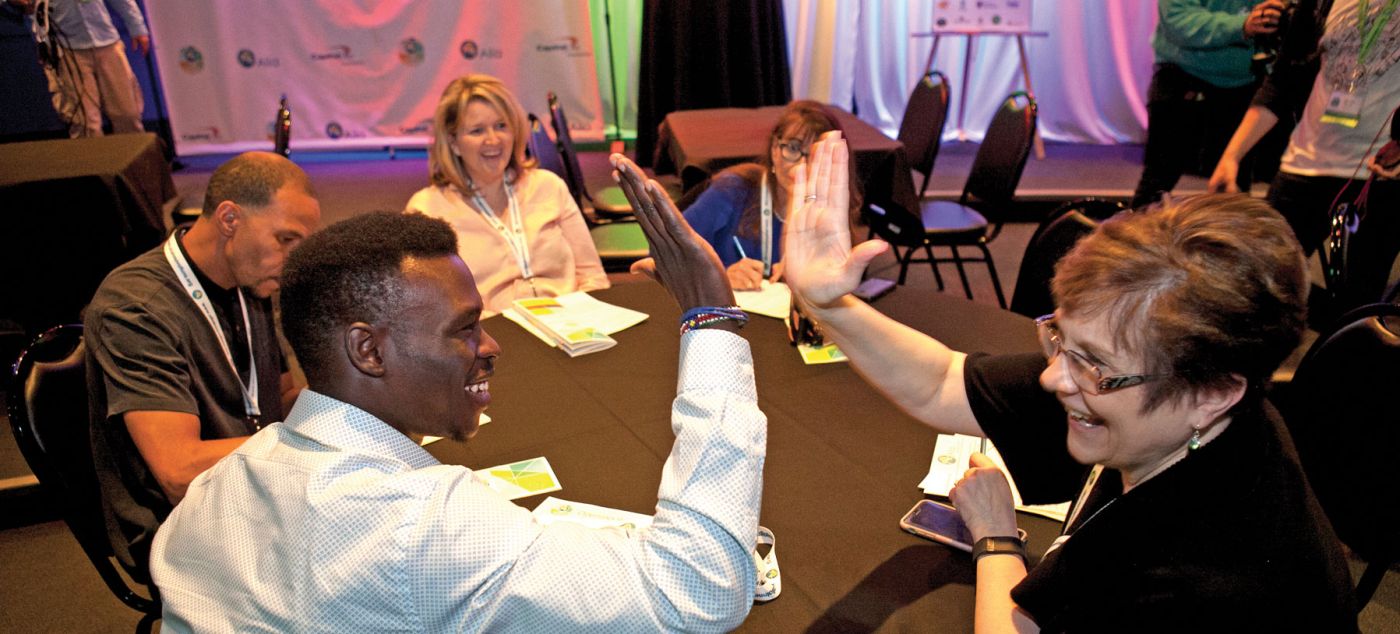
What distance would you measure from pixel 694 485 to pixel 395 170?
6.76m

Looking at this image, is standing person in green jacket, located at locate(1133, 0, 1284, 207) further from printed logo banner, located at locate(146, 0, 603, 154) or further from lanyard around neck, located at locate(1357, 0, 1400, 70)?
printed logo banner, located at locate(146, 0, 603, 154)

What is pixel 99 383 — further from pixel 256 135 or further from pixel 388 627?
pixel 256 135

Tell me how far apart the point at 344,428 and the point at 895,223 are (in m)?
3.51

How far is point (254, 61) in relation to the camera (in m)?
7.07

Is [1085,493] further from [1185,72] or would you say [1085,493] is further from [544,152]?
[1185,72]

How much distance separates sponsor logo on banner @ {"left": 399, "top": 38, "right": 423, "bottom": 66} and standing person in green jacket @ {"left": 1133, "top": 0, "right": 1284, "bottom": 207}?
5308 millimetres

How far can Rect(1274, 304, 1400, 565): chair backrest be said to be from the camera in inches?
67.8

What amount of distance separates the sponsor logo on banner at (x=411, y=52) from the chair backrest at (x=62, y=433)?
5914 millimetres

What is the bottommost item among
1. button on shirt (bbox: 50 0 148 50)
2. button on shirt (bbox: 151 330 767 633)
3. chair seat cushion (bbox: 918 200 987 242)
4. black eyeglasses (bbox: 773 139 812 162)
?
chair seat cushion (bbox: 918 200 987 242)

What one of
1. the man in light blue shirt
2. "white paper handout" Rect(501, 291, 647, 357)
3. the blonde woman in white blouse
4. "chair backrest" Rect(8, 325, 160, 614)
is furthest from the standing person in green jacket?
the man in light blue shirt

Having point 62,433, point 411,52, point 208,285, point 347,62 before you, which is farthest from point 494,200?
point 347,62

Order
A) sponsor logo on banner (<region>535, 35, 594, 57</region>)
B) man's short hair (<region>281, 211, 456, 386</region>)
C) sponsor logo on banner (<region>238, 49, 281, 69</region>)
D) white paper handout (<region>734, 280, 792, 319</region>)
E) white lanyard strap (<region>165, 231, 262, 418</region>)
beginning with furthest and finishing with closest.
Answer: sponsor logo on banner (<region>535, 35, 594, 57</region>), sponsor logo on banner (<region>238, 49, 281, 69</region>), white paper handout (<region>734, 280, 792, 319</region>), white lanyard strap (<region>165, 231, 262, 418</region>), man's short hair (<region>281, 211, 456, 386</region>)

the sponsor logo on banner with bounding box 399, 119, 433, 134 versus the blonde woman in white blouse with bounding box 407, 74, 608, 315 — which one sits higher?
the blonde woman in white blouse with bounding box 407, 74, 608, 315

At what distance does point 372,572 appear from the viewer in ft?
3.22
